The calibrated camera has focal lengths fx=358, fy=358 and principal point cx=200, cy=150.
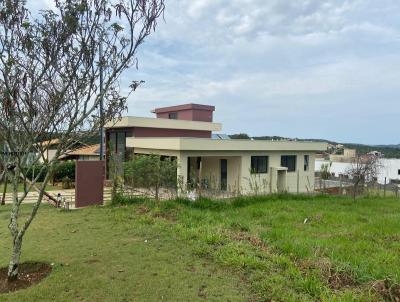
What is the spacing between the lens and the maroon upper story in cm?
2928

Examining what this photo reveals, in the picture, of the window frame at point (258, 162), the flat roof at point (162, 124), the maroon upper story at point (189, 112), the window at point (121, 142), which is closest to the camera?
the flat roof at point (162, 124)

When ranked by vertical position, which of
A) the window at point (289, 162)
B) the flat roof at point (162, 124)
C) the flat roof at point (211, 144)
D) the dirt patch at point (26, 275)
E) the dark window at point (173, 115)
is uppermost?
the dark window at point (173, 115)

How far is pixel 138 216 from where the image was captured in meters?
9.00

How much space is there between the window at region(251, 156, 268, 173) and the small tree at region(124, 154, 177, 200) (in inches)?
402

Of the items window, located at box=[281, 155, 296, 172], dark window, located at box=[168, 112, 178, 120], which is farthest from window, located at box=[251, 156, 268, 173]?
dark window, located at box=[168, 112, 178, 120]

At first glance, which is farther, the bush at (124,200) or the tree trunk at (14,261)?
the bush at (124,200)

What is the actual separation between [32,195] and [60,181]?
6011 mm

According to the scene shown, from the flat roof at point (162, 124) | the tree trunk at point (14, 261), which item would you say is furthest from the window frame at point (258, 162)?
the tree trunk at point (14, 261)

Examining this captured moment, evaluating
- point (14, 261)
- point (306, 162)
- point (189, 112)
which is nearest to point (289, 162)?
point (306, 162)

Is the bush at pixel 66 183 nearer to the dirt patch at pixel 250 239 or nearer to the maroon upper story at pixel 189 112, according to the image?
the maroon upper story at pixel 189 112

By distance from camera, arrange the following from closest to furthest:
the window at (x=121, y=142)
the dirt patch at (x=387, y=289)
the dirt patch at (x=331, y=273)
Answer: the dirt patch at (x=387, y=289) < the dirt patch at (x=331, y=273) < the window at (x=121, y=142)

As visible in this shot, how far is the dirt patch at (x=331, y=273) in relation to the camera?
457 cm

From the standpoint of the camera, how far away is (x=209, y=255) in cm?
576

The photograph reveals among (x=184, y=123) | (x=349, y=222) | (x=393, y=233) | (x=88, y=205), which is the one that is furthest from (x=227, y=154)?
(x=393, y=233)
